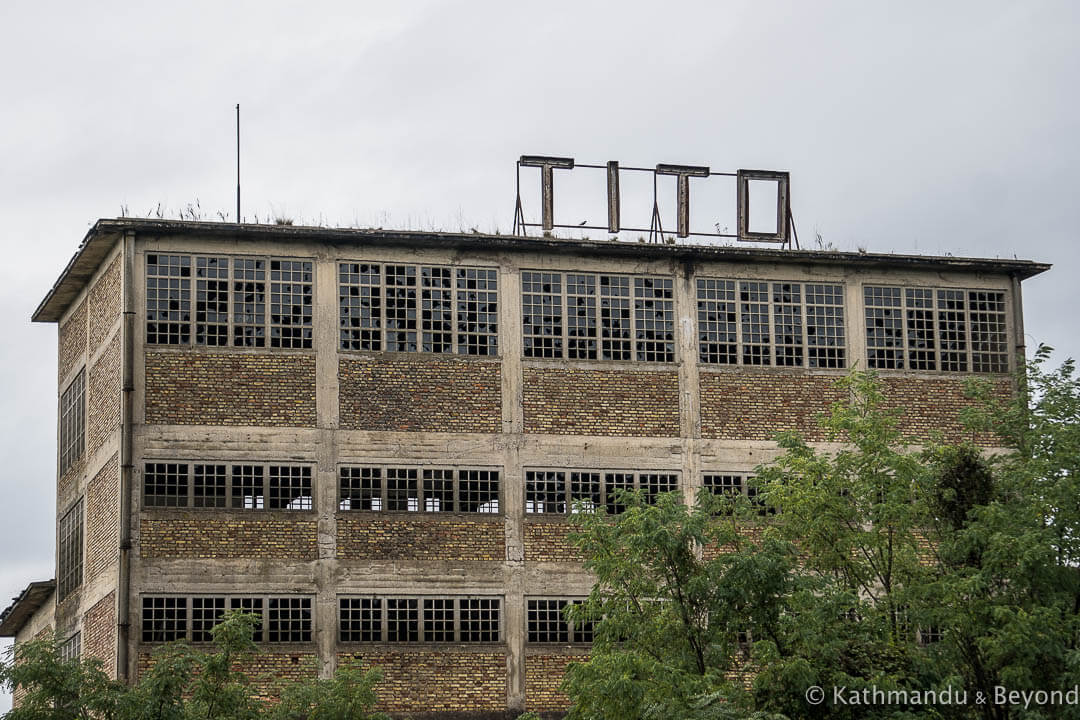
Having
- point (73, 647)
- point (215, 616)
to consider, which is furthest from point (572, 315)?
point (73, 647)

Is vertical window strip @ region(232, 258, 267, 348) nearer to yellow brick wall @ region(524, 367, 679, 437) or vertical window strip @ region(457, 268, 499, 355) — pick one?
vertical window strip @ region(457, 268, 499, 355)

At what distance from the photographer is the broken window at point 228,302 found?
4162cm

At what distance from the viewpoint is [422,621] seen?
41.1 meters

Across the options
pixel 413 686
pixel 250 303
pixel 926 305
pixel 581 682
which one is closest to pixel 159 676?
pixel 581 682

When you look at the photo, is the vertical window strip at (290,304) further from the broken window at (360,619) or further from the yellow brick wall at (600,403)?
the broken window at (360,619)

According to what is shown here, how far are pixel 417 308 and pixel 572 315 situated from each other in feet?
12.7

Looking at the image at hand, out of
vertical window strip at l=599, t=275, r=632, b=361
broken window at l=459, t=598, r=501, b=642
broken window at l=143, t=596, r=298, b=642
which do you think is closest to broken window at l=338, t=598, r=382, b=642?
broken window at l=143, t=596, r=298, b=642

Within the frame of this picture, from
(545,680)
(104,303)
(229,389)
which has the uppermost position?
(104,303)

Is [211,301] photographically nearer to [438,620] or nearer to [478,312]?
[478,312]

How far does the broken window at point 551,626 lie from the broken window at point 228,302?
8.25 m

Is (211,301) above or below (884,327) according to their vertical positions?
above

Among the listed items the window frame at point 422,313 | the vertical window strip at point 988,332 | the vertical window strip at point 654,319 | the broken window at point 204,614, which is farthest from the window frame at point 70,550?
the vertical window strip at point 988,332

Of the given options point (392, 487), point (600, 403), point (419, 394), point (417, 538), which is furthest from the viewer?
point (600, 403)

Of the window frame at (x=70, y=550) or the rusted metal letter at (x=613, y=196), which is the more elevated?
the rusted metal letter at (x=613, y=196)
